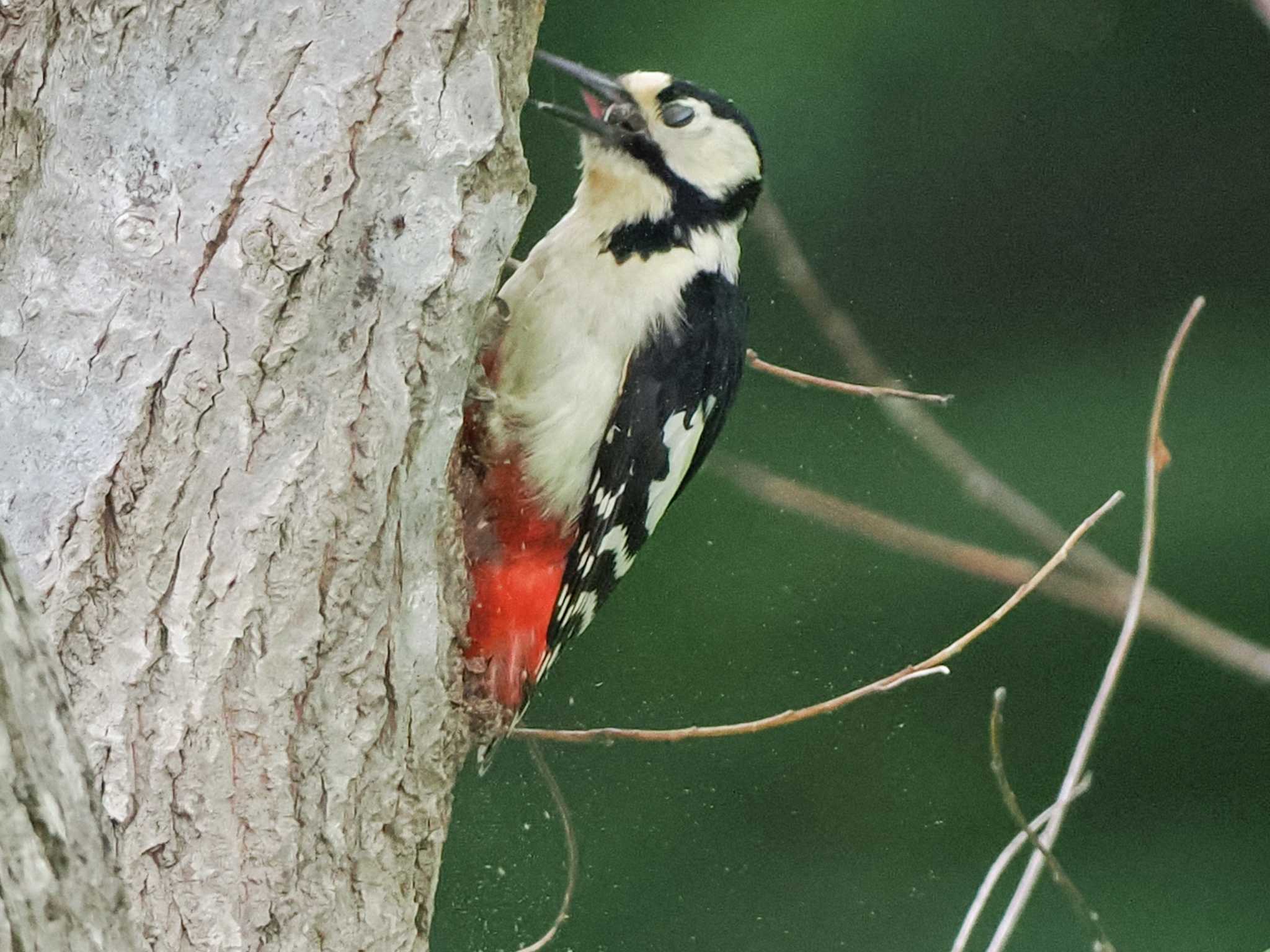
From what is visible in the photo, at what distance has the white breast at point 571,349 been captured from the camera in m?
1.70

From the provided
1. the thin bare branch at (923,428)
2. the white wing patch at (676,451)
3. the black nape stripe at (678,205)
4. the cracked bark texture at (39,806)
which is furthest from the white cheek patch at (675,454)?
the cracked bark texture at (39,806)

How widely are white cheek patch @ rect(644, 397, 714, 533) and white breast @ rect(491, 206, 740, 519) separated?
9cm

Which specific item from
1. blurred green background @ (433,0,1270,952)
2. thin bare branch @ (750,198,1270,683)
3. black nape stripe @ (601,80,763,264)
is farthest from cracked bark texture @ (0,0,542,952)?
blurred green background @ (433,0,1270,952)

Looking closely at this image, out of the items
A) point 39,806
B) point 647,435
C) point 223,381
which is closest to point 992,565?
point 647,435

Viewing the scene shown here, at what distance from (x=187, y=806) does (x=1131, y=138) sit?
2.42 m

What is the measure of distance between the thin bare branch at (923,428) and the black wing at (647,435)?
654 millimetres

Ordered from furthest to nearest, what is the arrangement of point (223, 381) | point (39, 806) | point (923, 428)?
point (923, 428), point (223, 381), point (39, 806)

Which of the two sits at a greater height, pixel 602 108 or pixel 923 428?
pixel 602 108

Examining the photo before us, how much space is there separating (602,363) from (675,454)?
171mm

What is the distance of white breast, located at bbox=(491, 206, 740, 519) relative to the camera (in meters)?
1.70

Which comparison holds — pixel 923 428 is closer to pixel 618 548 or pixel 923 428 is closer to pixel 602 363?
pixel 618 548

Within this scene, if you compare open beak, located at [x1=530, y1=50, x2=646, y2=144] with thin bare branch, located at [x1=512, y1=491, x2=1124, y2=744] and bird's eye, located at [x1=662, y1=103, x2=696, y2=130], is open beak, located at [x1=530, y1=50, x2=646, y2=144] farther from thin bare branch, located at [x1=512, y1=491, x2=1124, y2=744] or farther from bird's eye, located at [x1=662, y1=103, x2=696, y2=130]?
thin bare branch, located at [x1=512, y1=491, x2=1124, y2=744]

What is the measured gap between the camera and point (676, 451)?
1.84m

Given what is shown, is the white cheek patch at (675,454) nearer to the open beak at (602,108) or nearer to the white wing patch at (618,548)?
the white wing patch at (618,548)
